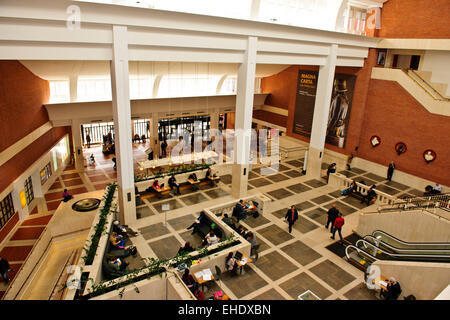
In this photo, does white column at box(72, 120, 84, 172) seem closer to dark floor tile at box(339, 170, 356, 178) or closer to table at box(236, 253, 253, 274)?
table at box(236, 253, 253, 274)

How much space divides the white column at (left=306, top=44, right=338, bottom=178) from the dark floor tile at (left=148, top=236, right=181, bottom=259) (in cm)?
989

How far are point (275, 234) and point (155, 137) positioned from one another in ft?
43.2

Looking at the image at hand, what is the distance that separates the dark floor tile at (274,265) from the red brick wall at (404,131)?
1076cm

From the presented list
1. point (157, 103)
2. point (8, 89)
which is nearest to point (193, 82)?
point (157, 103)

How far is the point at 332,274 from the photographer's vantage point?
10148 mm

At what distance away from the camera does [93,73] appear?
699 inches

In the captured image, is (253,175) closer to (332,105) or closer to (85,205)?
(332,105)

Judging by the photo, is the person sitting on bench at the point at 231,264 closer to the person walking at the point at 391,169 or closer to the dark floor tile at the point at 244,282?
the dark floor tile at the point at 244,282

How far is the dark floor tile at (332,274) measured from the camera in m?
9.76

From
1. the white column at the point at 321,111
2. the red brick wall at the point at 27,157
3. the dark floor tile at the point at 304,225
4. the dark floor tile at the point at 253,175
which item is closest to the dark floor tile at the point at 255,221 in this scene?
the dark floor tile at the point at 304,225

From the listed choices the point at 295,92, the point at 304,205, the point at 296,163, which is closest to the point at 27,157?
the point at 304,205

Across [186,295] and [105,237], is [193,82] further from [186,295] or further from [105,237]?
[186,295]
